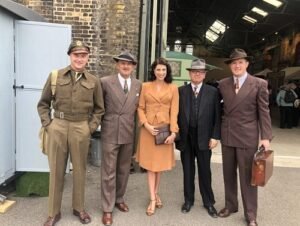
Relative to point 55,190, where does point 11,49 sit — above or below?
above

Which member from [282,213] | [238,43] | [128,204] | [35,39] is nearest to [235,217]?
[282,213]

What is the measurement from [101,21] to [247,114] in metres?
3.75

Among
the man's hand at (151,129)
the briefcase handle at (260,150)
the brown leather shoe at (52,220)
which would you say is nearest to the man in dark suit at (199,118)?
the man's hand at (151,129)

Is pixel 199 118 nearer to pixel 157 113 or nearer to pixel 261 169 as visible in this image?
pixel 157 113

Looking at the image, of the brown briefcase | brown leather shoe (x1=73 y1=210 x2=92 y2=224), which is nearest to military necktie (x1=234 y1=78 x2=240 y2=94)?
the brown briefcase

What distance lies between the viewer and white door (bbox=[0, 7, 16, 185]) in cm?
493

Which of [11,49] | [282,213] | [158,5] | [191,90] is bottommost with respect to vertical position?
[282,213]

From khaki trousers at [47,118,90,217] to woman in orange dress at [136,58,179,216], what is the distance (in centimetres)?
71

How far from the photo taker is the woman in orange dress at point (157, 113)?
15.1 feet

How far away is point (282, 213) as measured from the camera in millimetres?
5074

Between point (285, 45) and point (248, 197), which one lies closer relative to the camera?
point (248, 197)

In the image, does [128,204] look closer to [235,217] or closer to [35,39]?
[235,217]

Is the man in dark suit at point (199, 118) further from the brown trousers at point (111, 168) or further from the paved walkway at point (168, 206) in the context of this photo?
the brown trousers at point (111, 168)

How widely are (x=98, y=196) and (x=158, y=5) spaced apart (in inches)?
146
